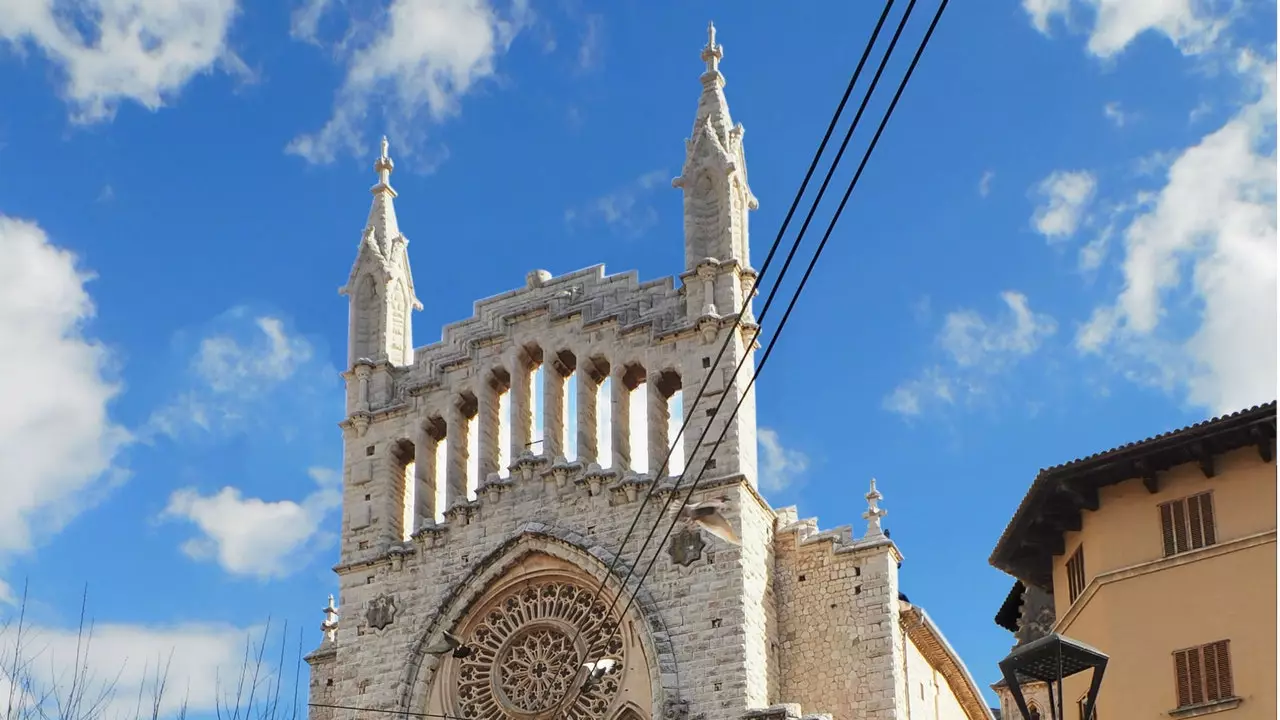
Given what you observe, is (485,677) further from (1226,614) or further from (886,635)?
(1226,614)

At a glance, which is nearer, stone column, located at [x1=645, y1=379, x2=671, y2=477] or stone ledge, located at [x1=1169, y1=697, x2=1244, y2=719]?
stone ledge, located at [x1=1169, y1=697, x2=1244, y2=719]

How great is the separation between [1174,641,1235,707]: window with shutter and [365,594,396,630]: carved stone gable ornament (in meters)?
17.0

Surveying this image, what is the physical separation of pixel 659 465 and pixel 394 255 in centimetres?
900

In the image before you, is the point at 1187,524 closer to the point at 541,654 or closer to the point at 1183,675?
the point at 1183,675

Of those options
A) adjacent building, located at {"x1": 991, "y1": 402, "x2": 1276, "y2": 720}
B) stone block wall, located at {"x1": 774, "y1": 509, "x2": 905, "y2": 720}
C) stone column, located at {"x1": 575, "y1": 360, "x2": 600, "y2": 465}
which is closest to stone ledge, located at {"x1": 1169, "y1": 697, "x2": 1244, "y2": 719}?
adjacent building, located at {"x1": 991, "y1": 402, "x2": 1276, "y2": 720}

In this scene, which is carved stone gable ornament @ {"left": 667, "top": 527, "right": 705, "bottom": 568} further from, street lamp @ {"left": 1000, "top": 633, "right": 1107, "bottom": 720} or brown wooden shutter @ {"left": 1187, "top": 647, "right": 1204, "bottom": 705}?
street lamp @ {"left": 1000, "top": 633, "right": 1107, "bottom": 720}

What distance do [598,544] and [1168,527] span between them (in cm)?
1235

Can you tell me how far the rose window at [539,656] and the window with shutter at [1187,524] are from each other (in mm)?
12117

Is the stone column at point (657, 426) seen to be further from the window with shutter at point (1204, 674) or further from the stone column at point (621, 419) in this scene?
the window with shutter at point (1204, 674)

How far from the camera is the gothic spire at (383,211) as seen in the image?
137ft

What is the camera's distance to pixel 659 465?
36.2m

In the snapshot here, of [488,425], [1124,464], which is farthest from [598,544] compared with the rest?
[1124,464]

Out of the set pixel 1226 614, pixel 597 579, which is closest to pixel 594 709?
pixel 597 579

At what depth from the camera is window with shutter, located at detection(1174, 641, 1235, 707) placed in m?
25.0
